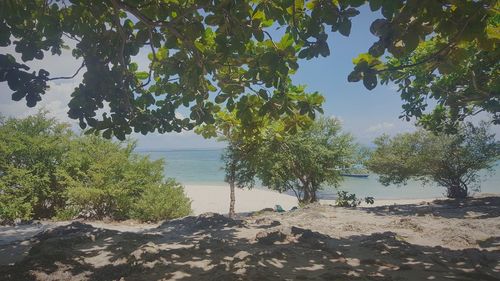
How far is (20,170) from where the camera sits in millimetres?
10656

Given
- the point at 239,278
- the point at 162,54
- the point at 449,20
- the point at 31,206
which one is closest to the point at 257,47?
the point at 162,54

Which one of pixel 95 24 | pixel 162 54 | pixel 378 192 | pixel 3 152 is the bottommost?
pixel 378 192

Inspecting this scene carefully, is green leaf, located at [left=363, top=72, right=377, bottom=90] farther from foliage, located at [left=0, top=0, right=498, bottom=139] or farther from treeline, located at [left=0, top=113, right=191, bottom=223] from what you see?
treeline, located at [left=0, top=113, right=191, bottom=223]

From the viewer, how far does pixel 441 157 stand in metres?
16.8

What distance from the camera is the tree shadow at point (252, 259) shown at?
4.61 m

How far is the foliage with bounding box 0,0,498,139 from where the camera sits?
316 centimetres

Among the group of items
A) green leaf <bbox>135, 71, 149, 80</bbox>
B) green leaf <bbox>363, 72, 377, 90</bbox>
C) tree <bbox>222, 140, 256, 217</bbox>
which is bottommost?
tree <bbox>222, 140, 256, 217</bbox>

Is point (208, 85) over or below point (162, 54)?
below

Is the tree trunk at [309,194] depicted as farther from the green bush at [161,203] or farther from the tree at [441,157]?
the green bush at [161,203]

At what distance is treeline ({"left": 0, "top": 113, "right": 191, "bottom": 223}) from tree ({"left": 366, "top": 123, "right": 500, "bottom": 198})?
42.9ft

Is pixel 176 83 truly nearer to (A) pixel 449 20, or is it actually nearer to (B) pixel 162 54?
(B) pixel 162 54

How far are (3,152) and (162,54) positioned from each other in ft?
30.7

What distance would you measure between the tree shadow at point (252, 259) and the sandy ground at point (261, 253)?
0.05ft

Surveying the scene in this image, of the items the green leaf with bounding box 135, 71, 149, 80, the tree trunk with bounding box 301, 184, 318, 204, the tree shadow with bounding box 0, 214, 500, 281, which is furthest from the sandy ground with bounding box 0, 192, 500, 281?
the tree trunk with bounding box 301, 184, 318, 204
